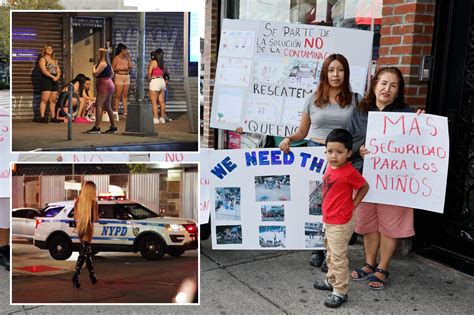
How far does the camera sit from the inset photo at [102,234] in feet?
7.59

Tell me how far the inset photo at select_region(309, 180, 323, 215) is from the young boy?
515 mm

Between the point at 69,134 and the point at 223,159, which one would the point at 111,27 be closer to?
the point at 69,134

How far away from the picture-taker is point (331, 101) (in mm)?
3785

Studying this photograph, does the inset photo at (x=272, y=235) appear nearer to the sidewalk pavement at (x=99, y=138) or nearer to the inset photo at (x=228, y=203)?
the inset photo at (x=228, y=203)

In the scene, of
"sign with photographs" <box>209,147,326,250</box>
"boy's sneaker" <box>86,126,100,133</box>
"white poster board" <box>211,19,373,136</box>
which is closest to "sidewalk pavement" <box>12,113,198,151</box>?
"boy's sneaker" <box>86,126,100,133</box>

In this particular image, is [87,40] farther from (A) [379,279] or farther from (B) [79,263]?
(A) [379,279]

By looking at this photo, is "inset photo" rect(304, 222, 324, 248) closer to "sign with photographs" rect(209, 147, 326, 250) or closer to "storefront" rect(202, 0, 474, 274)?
"sign with photographs" rect(209, 147, 326, 250)

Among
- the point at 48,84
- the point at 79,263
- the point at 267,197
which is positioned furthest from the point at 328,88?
the point at 79,263

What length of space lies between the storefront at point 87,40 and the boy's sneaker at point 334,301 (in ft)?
5.50

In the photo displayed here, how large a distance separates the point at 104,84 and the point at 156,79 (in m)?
0.27

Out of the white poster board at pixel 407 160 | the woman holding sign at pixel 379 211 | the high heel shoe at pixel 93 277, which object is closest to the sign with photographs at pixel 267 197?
the woman holding sign at pixel 379 211

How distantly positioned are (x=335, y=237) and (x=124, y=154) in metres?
1.46

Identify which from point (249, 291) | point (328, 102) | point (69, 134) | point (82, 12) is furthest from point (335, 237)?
point (82, 12)

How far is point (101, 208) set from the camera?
91.4 inches
